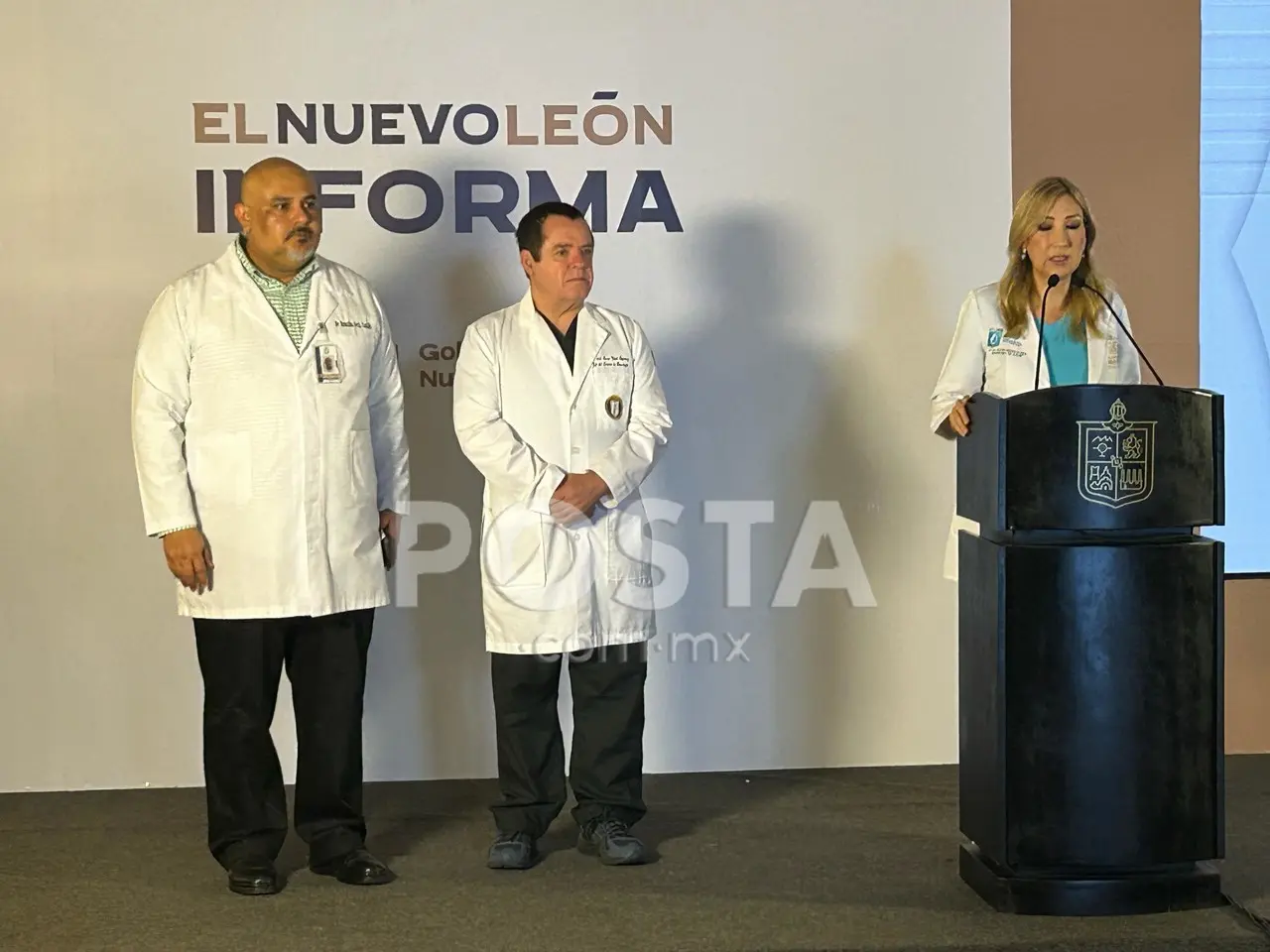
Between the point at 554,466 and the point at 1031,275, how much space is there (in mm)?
1223

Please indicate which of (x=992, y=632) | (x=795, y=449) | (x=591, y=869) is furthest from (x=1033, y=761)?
(x=795, y=449)

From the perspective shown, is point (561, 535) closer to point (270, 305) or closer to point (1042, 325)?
point (270, 305)

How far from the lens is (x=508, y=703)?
3.41m

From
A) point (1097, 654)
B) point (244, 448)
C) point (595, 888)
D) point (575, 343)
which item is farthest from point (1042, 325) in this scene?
point (244, 448)

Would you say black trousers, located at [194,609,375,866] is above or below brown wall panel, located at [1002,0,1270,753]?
below

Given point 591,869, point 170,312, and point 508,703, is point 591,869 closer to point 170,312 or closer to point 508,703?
point 508,703

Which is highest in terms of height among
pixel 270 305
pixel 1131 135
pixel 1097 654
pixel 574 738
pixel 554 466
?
pixel 1131 135

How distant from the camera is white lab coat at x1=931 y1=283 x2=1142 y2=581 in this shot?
3.36m

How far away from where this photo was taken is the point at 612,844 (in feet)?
10.9

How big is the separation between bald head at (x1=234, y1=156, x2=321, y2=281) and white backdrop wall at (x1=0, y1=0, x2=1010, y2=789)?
3.12 ft

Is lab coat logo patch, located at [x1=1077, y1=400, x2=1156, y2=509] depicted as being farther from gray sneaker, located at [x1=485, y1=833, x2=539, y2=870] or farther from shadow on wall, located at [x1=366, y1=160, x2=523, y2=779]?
shadow on wall, located at [x1=366, y1=160, x2=523, y2=779]

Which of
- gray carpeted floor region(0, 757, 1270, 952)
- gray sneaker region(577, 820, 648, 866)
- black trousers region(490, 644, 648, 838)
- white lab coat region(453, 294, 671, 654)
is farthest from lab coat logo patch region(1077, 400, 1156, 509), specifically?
gray sneaker region(577, 820, 648, 866)

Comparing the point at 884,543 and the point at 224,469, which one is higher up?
the point at 224,469

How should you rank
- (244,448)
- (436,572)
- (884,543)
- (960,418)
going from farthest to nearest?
(884,543) → (436,572) → (244,448) → (960,418)
